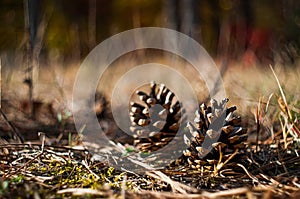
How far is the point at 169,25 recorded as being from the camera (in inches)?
145

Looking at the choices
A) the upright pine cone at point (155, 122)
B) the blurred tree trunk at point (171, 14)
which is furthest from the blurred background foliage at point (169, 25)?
the upright pine cone at point (155, 122)

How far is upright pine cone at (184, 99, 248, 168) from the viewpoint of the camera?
846mm

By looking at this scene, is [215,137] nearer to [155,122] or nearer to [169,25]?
[155,122]

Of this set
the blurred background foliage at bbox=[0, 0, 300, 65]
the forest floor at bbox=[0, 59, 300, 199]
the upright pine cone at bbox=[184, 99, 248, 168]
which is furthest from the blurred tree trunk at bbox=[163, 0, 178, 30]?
the upright pine cone at bbox=[184, 99, 248, 168]

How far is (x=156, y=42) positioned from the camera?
14.9 feet

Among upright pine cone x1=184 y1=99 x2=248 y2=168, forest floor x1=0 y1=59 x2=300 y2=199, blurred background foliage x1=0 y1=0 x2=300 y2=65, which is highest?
blurred background foliage x1=0 y1=0 x2=300 y2=65

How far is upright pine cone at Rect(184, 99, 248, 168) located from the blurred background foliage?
81cm

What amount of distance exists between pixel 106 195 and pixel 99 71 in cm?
228

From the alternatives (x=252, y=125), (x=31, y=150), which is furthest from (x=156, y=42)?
(x=31, y=150)

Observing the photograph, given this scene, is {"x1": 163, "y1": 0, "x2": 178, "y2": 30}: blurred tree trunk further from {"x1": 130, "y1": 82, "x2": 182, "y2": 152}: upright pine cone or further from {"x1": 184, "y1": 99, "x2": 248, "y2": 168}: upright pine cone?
{"x1": 184, "y1": 99, "x2": 248, "y2": 168}: upright pine cone

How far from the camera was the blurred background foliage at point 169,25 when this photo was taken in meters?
2.14

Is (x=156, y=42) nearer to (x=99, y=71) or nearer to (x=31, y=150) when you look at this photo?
(x=99, y=71)

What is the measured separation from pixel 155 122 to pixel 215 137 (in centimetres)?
23

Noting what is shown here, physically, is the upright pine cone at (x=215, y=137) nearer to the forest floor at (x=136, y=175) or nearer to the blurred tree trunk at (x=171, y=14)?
the forest floor at (x=136, y=175)
